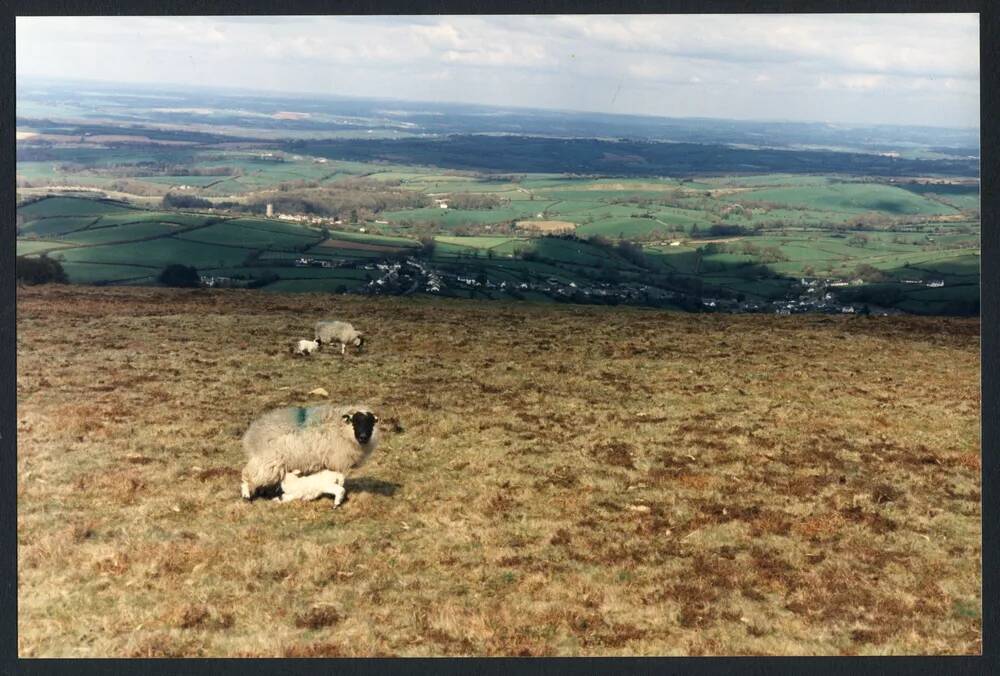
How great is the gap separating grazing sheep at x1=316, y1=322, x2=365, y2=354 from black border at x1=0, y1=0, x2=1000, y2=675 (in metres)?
18.8

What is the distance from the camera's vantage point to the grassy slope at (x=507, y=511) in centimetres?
986

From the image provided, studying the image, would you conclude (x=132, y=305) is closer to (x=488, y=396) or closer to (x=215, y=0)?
(x=488, y=396)

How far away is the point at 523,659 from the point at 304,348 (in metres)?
19.5

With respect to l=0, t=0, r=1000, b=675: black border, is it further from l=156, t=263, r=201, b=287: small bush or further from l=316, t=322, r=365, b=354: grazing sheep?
l=156, t=263, r=201, b=287: small bush

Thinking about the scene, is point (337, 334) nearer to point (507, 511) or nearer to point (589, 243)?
point (507, 511)

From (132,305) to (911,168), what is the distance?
128 ft

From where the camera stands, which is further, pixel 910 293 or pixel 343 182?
pixel 343 182

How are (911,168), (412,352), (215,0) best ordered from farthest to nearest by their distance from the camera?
(911,168), (412,352), (215,0)

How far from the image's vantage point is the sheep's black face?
1358 cm

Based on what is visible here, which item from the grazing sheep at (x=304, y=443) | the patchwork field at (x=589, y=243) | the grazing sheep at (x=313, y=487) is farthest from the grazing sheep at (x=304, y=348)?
the patchwork field at (x=589, y=243)

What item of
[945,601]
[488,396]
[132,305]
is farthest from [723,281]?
[945,601]

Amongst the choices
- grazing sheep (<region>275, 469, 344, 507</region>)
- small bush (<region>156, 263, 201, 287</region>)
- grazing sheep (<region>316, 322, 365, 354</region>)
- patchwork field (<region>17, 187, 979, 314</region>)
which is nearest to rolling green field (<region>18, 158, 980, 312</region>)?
patchwork field (<region>17, 187, 979, 314</region>)

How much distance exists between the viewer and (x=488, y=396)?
870 inches

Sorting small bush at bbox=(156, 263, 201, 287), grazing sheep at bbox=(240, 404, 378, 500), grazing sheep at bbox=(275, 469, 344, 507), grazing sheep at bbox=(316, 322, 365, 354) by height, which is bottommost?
small bush at bbox=(156, 263, 201, 287)
